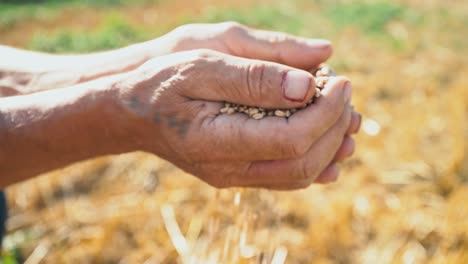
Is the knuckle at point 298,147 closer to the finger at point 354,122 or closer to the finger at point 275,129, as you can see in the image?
the finger at point 275,129

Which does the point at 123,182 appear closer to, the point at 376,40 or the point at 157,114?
the point at 157,114

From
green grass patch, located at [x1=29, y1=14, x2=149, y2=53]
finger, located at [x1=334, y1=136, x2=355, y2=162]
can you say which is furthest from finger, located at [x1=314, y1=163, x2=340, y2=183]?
green grass patch, located at [x1=29, y1=14, x2=149, y2=53]

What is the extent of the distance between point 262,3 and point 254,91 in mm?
6446

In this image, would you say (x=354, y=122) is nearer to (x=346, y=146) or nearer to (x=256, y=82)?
(x=346, y=146)

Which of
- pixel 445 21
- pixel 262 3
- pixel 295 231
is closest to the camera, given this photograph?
pixel 295 231

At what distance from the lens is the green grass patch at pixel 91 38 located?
5.57m

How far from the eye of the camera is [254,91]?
1.22m

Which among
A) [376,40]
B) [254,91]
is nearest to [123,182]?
[254,91]

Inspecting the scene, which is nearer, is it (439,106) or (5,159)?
(5,159)

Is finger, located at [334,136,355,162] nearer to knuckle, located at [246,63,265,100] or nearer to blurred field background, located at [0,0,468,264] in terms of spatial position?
blurred field background, located at [0,0,468,264]

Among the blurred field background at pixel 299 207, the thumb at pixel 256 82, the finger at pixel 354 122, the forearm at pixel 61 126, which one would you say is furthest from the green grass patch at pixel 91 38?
the thumb at pixel 256 82

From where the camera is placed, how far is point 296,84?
1.19 m

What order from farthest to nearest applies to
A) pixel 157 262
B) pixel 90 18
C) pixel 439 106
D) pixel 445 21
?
pixel 90 18, pixel 445 21, pixel 439 106, pixel 157 262

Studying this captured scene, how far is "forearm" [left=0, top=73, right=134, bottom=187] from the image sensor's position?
131 cm
